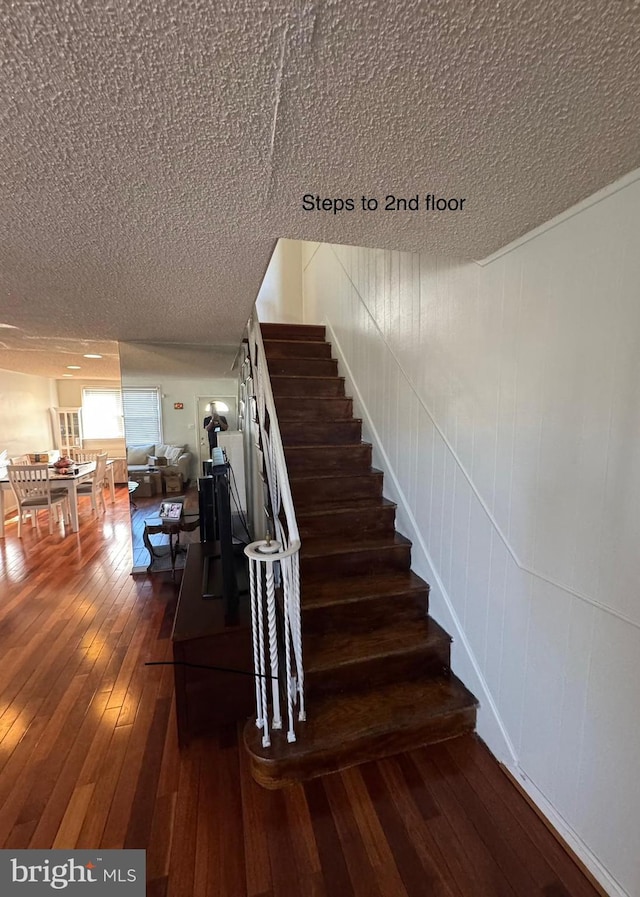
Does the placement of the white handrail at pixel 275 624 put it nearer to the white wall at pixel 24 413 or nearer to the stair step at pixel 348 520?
the stair step at pixel 348 520

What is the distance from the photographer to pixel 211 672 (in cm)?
170

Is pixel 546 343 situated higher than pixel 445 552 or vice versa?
pixel 546 343

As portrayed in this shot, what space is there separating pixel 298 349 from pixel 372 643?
2.59 meters

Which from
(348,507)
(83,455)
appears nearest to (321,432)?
(348,507)

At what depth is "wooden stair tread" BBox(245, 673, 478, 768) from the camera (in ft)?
4.87

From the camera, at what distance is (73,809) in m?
1.37

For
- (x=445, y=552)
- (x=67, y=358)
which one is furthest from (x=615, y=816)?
(x=67, y=358)

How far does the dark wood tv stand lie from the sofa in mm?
2156

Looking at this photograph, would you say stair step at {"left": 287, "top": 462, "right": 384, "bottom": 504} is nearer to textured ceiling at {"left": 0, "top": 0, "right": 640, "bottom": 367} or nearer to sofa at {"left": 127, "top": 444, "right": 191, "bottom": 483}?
textured ceiling at {"left": 0, "top": 0, "right": 640, "bottom": 367}

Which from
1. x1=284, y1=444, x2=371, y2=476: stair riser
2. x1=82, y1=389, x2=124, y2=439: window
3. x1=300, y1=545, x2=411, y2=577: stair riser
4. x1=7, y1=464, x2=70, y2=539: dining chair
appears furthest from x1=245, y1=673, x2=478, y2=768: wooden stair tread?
x1=82, y1=389, x2=124, y2=439: window

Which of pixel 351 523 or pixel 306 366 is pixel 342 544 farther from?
pixel 306 366

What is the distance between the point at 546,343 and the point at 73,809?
8.19ft

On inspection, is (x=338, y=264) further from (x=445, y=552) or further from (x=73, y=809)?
(x=73, y=809)

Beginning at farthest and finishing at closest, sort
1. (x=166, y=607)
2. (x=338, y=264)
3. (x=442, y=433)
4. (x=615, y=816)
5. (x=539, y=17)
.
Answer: (x=338, y=264) → (x=166, y=607) → (x=442, y=433) → (x=615, y=816) → (x=539, y=17)
